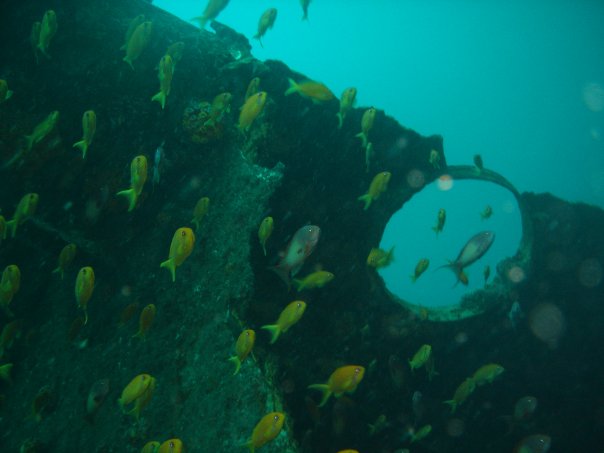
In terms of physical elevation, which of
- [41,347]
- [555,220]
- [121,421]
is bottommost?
[41,347]

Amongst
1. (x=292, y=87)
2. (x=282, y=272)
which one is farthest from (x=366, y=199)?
(x=282, y=272)

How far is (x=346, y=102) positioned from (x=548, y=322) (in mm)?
5883

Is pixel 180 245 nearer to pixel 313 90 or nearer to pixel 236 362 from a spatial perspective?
pixel 236 362

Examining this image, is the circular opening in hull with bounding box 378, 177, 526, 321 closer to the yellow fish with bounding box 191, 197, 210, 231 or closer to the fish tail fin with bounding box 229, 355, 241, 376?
the yellow fish with bounding box 191, 197, 210, 231

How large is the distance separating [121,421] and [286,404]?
2.27 metres

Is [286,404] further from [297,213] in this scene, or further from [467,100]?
[467,100]

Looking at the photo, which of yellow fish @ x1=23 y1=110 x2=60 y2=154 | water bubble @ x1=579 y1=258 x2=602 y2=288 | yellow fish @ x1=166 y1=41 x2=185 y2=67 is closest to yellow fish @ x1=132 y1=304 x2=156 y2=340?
yellow fish @ x1=23 y1=110 x2=60 y2=154

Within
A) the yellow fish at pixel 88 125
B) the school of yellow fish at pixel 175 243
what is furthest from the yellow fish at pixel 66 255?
the yellow fish at pixel 88 125

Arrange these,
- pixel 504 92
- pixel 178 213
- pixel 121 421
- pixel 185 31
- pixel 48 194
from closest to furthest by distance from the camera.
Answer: pixel 121 421, pixel 48 194, pixel 178 213, pixel 185 31, pixel 504 92

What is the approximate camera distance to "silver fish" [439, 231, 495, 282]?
5.70 m

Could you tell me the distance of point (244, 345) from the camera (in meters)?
3.96

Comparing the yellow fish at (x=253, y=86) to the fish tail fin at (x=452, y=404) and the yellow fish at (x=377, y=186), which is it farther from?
the fish tail fin at (x=452, y=404)

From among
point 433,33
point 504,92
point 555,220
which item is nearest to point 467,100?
point 504,92

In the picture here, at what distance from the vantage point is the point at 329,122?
635 cm
